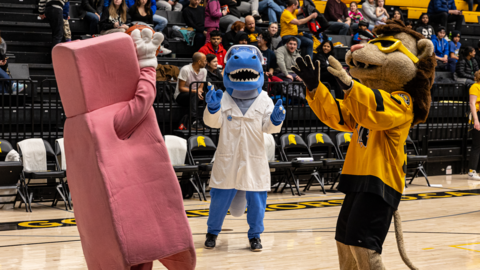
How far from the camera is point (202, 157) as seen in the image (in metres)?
8.26

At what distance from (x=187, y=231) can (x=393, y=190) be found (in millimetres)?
1186

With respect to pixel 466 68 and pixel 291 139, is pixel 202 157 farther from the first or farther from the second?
pixel 466 68

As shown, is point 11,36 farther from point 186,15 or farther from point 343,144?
point 343,144

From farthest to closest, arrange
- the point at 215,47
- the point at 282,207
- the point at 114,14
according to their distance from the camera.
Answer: the point at 215,47
the point at 114,14
the point at 282,207

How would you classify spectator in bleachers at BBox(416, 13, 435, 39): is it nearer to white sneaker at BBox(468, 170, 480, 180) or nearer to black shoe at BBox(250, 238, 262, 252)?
white sneaker at BBox(468, 170, 480, 180)

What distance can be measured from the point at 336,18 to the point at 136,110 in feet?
34.6

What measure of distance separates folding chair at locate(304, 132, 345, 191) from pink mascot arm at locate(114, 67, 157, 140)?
18.4 feet

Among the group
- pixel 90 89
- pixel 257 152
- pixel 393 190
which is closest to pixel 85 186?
pixel 90 89

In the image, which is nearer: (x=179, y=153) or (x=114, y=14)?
(x=179, y=153)

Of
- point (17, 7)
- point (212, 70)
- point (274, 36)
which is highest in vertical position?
point (17, 7)

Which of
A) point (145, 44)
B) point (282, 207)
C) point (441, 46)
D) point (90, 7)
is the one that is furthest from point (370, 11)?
point (145, 44)

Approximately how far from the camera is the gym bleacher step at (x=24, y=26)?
9688 mm

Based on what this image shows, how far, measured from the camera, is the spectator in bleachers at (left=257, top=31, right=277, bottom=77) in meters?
9.61

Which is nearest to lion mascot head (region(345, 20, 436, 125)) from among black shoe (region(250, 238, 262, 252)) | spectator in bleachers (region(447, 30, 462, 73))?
black shoe (region(250, 238, 262, 252))
